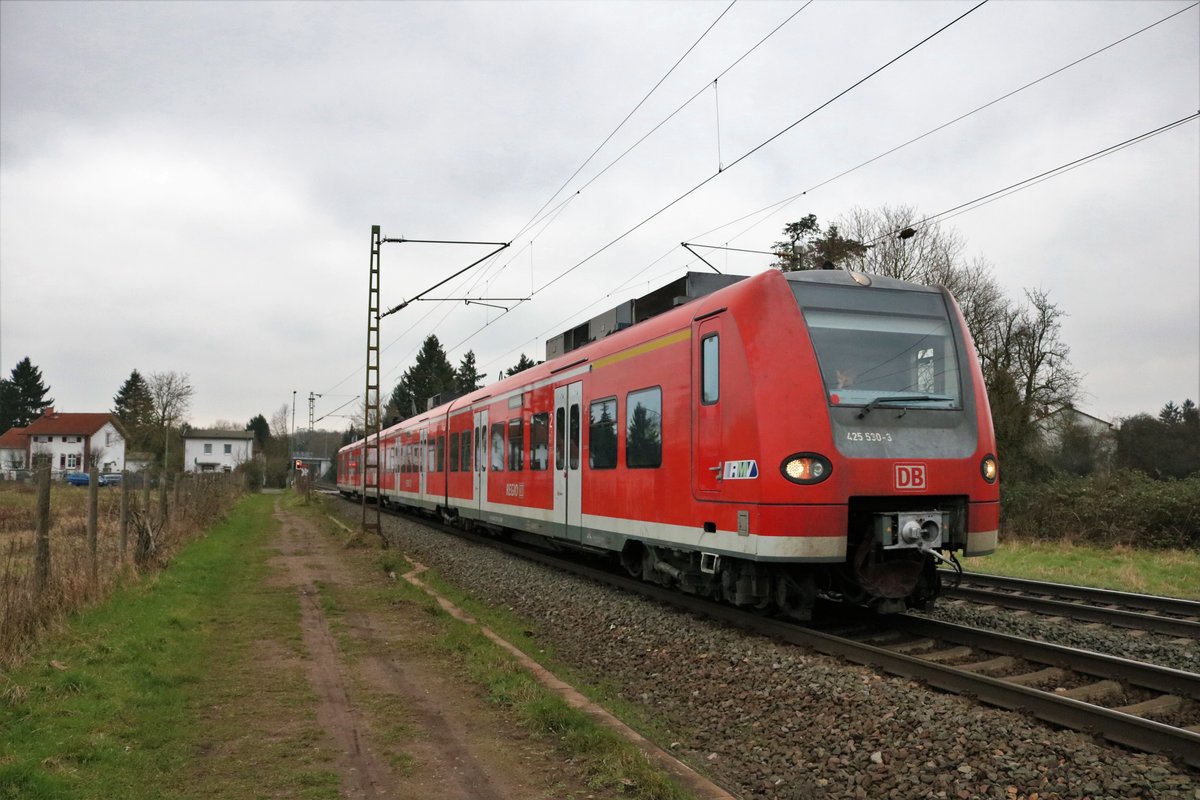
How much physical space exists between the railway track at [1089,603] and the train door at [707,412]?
360 cm

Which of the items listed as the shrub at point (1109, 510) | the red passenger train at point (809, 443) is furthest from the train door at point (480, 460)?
the shrub at point (1109, 510)

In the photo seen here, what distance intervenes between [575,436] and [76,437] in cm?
9195

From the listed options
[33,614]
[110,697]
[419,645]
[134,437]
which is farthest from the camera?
[134,437]

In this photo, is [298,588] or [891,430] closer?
[891,430]

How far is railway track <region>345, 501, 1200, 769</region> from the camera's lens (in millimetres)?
4789

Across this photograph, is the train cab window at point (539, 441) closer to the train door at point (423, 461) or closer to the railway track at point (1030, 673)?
the railway track at point (1030, 673)

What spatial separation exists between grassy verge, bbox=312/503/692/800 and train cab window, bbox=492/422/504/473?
16.2 ft

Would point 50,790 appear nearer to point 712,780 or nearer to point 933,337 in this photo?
point 712,780

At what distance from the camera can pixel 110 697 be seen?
19.3 ft

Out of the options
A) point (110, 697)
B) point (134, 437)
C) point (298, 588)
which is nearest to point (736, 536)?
point (110, 697)

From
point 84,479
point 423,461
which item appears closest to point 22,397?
point 84,479

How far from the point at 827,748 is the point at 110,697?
4623 mm

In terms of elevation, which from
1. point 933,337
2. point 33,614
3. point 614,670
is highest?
point 933,337

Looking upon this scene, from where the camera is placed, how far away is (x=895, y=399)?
761cm
